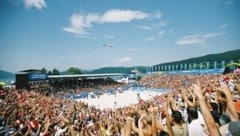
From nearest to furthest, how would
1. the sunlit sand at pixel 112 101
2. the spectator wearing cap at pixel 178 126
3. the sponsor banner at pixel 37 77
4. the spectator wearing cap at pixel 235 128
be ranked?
the spectator wearing cap at pixel 235 128 < the spectator wearing cap at pixel 178 126 < the sunlit sand at pixel 112 101 < the sponsor banner at pixel 37 77

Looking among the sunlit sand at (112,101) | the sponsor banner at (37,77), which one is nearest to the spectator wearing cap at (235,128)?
the sunlit sand at (112,101)

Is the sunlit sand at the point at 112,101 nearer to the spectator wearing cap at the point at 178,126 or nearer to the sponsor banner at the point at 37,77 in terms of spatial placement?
the sponsor banner at the point at 37,77

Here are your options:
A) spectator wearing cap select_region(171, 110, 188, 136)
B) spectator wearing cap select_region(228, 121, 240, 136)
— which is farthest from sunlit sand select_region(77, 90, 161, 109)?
spectator wearing cap select_region(228, 121, 240, 136)

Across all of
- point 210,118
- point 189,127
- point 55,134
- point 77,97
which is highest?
point 210,118

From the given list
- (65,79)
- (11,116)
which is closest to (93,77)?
(65,79)

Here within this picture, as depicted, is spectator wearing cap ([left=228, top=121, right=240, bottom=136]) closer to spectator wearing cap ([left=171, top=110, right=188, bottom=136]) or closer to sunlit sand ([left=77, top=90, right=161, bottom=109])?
spectator wearing cap ([left=171, top=110, right=188, bottom=136])

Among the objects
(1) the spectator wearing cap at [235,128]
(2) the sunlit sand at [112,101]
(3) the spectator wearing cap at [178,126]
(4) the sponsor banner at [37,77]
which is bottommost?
(2) the sunlit sand at [112,101]

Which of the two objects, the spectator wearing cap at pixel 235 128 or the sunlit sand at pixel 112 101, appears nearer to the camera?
the spectator wearing cap at pixel 235 128

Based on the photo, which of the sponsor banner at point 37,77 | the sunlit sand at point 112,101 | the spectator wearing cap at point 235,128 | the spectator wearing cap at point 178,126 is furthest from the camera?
the sponsor banner at point 37,77

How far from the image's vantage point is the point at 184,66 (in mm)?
77812

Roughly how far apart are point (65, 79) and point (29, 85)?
16.6 metres

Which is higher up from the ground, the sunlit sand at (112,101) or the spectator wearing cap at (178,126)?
the spectator wearing cap at (178,126)

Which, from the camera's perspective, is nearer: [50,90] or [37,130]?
[37,130]

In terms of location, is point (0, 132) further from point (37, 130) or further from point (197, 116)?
point (197, 116)
